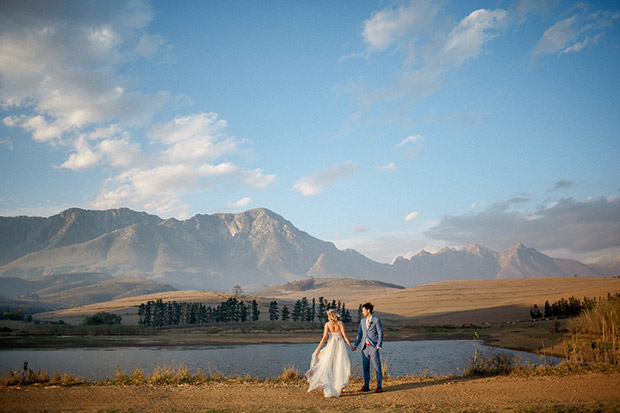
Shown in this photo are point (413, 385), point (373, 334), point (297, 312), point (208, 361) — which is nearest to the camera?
point (373, 334)

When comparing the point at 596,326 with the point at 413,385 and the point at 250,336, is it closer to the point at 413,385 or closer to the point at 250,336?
the point at 413,385

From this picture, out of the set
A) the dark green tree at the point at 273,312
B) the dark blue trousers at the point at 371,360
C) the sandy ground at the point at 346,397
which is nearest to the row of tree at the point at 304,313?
the dark green tree at the point at 273,312

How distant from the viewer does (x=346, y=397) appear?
13.2m

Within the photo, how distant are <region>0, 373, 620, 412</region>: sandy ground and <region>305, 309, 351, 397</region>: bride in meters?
0.37

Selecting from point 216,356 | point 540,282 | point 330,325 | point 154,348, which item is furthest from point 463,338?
point 540,282

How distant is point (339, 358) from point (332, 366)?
1.09ft

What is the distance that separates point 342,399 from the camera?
13.0 meters

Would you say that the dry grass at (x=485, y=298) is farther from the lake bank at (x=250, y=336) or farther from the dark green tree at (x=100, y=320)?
the dark green tree at (x=100, y=320)

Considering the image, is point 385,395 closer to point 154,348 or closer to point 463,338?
point 154,348

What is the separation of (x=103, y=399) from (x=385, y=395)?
850 cm

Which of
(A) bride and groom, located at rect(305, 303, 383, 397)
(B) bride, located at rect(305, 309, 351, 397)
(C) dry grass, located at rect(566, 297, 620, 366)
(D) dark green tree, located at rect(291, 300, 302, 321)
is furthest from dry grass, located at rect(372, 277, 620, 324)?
(B) bride, located at rect(305, 309, 351, 397)

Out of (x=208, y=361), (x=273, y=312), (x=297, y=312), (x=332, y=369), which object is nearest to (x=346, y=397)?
(x=332, y=369)

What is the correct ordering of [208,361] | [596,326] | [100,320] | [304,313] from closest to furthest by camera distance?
[596,326] → [208,361] → [100,320] → [304,313]

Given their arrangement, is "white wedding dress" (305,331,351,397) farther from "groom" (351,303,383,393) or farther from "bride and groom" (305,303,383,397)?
"groom" (351,303,383,393)
